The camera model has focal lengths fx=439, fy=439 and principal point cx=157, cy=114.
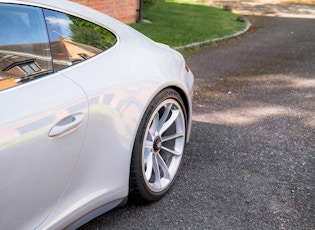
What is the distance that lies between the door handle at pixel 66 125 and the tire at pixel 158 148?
1.93 feet

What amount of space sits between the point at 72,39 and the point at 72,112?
519 millimetres

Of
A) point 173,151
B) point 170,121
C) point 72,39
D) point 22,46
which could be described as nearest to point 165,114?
point 170,121

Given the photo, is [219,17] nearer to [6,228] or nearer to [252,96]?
[252,96]

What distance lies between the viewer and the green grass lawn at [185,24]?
945cm

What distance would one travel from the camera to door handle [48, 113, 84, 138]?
7.09 feet

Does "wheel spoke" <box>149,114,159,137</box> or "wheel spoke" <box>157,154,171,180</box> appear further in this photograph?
"wheel spoke" <box>157,154,171,180</box>

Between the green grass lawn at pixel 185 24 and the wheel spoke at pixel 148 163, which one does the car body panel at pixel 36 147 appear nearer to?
the wheel spoke at pixel 148 163

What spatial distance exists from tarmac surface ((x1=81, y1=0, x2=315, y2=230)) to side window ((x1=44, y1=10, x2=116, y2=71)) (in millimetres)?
1161

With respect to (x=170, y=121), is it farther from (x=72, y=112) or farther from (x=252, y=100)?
(x=252, y=100)

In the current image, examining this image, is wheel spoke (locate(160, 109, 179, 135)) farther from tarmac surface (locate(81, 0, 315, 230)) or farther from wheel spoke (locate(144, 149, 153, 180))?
tarmac surface (locate(81, 0, 315, 230))

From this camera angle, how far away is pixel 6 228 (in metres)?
2.04

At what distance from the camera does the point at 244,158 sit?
403cm

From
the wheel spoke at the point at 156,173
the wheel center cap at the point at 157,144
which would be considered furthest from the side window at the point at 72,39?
the wheel spoke at the point at 156,173

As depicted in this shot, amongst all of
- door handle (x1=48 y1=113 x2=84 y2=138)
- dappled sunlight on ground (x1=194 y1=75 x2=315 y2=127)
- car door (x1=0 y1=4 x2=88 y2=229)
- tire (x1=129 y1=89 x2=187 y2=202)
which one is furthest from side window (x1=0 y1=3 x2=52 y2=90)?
dappled sunlight on ground (x1=194 y1=75 x2=315 y2=127)
